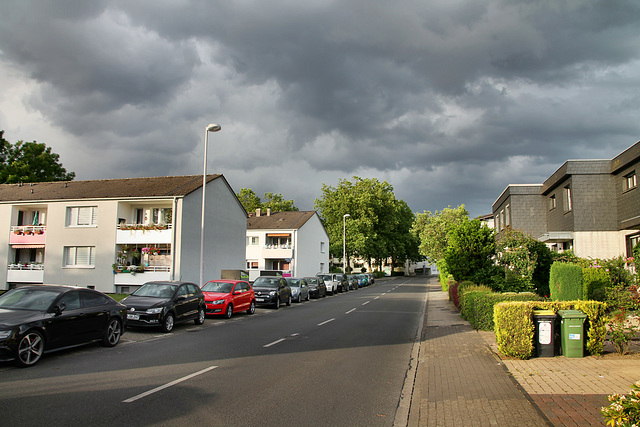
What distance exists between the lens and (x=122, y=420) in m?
5.51

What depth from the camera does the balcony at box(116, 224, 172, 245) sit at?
100ft

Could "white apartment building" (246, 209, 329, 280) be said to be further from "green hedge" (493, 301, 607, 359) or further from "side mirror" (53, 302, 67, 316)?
"green hedge" (493, 301, 607, 359)

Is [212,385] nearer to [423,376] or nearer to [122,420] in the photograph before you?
[122,420]

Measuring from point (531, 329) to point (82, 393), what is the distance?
812 cm

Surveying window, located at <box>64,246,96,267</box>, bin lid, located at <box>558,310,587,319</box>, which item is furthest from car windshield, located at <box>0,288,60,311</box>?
window, located at <box>64,246,96,267</box>

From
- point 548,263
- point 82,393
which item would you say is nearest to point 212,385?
point 82,393

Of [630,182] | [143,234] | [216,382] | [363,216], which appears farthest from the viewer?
[363,216]

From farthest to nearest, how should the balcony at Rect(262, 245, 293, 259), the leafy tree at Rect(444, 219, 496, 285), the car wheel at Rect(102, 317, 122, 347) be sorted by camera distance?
the balcony at Rect(262, 245, 293, 259) < the leafy tree at Rect(444, 219, 496, 285) < the car wheel at Rect(102, 317, 122, 347)

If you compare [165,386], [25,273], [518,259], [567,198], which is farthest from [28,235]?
[567,198]

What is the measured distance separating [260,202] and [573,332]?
75784 mm

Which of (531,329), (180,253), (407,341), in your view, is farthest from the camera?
(180,253)

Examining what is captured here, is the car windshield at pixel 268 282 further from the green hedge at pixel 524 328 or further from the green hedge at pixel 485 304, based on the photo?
the green hedge at pixel 524 328

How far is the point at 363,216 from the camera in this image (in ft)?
227

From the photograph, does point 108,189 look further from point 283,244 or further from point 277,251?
point 283,244
